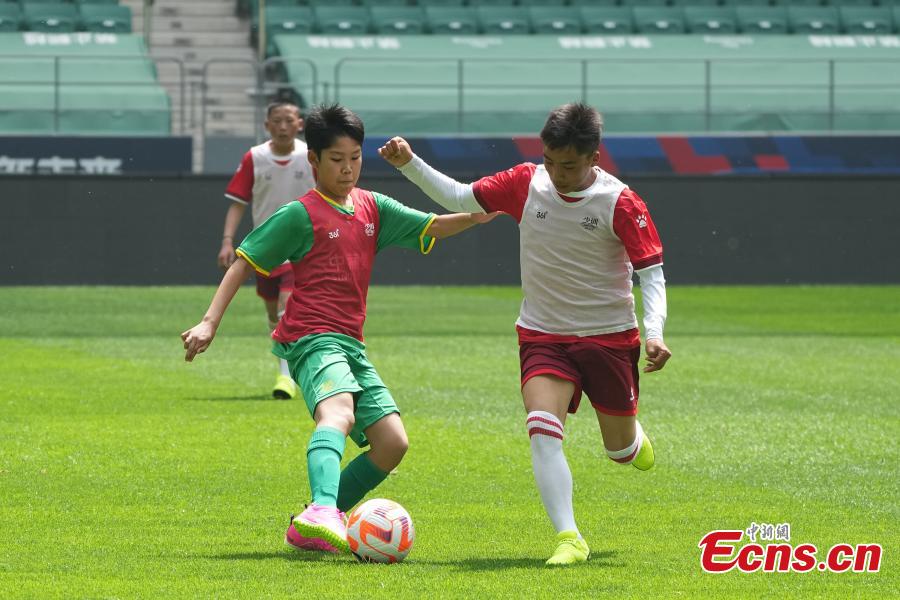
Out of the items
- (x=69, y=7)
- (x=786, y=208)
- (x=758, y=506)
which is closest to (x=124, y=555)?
(x=758, y=506)

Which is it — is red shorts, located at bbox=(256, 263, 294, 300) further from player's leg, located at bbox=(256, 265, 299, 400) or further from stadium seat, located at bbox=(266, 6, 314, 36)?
stadium seat, located at bbox=(266, 6, 314, 36)

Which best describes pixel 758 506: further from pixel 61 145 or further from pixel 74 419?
pixel 61 145

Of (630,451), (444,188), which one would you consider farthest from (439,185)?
(630,451)

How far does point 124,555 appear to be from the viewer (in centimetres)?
616

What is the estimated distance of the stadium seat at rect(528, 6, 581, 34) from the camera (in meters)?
29.8

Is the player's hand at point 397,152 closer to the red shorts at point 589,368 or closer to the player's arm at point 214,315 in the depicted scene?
the player's arm at point 214,315

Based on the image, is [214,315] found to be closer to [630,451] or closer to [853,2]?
[630,451]

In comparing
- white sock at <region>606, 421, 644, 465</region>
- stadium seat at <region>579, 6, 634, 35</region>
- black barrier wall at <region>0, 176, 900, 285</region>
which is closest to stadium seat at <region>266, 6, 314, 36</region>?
stadium seat at <region>579, 6, 634, 35</region>

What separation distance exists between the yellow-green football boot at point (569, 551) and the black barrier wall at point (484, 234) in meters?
18.5

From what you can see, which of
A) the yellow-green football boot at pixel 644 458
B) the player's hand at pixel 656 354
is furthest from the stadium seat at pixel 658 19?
the player's hand at pixel 656 354

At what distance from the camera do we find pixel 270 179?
12.5 meters

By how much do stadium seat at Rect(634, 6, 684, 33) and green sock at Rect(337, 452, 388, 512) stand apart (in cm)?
2432

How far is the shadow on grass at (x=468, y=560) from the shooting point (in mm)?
6008

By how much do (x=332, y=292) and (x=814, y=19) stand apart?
84.8 feet
